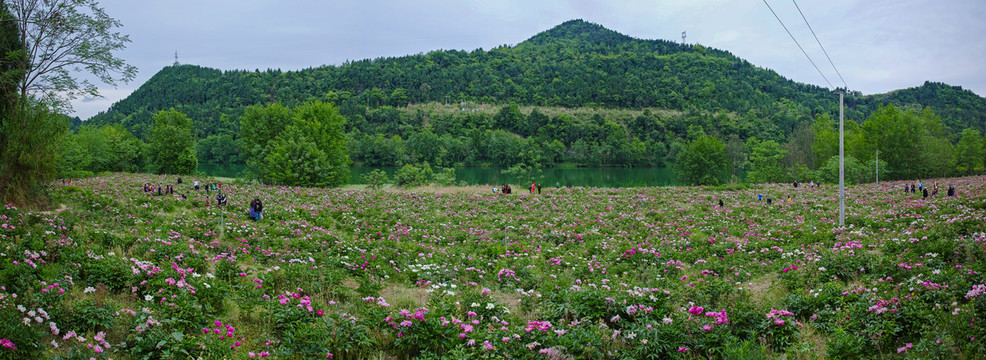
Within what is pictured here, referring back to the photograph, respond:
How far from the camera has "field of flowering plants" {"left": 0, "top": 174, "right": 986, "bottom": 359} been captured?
5.77 m

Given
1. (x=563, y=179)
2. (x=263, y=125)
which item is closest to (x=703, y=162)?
(x=563, y=179)

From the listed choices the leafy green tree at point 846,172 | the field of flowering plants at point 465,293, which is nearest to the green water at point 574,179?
the leafy green tree at point 846,172

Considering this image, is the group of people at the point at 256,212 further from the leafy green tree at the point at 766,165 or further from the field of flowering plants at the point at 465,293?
the leafy green tree at the point at 766,165

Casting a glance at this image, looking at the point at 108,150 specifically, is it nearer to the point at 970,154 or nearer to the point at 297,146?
the point at 297,146

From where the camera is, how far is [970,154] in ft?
246

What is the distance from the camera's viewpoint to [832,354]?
5668mm

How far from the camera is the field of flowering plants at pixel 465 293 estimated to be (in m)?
5.77

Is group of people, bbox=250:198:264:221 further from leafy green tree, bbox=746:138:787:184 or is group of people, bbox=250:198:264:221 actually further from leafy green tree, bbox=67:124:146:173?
leafy green tree, bbox=746:138:787:184

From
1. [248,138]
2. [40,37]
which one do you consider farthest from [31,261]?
[248,138]

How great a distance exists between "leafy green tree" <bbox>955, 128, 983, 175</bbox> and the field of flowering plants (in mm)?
84221

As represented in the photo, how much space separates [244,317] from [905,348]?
8999 millimetres

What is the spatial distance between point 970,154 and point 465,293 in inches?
4037

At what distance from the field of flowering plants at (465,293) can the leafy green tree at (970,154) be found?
276 ft

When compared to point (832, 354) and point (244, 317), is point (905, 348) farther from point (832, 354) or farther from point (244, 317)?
point (244, 317)
